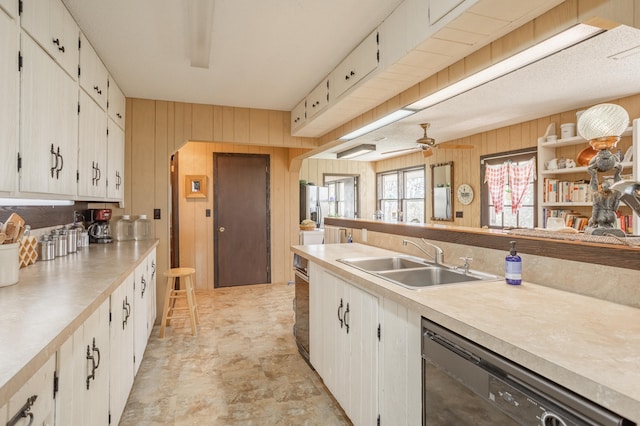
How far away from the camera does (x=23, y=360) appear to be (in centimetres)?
86

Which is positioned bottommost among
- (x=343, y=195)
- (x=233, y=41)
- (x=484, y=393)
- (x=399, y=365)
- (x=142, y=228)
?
(x=399, y=365)

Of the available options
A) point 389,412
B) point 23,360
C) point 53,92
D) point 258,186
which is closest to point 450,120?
point 258,186

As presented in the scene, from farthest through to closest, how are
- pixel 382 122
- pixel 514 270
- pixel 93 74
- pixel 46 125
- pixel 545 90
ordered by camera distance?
pixel 382 122, pixel 545 90, pixel 93 74, pixel 46 125, pixel 514 270

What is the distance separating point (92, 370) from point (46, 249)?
4.08ft

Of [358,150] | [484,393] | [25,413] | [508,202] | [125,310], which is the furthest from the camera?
[358,150]

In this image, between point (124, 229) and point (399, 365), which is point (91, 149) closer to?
point (124, 229)

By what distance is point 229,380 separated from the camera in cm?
257

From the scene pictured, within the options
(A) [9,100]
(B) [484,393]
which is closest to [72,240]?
A: (A) [9,100]

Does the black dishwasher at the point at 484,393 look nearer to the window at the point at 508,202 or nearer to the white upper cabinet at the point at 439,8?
the white upper cabinet at the point at 439,8

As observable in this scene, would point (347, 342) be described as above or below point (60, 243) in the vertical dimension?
below

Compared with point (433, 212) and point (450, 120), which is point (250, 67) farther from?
point (433, 212)

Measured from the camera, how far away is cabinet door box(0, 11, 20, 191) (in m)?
1.42

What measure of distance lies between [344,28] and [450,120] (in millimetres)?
2400

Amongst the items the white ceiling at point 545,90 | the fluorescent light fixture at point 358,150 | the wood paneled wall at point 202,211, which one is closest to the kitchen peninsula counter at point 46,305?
the wood paneled wall at point 202,211
